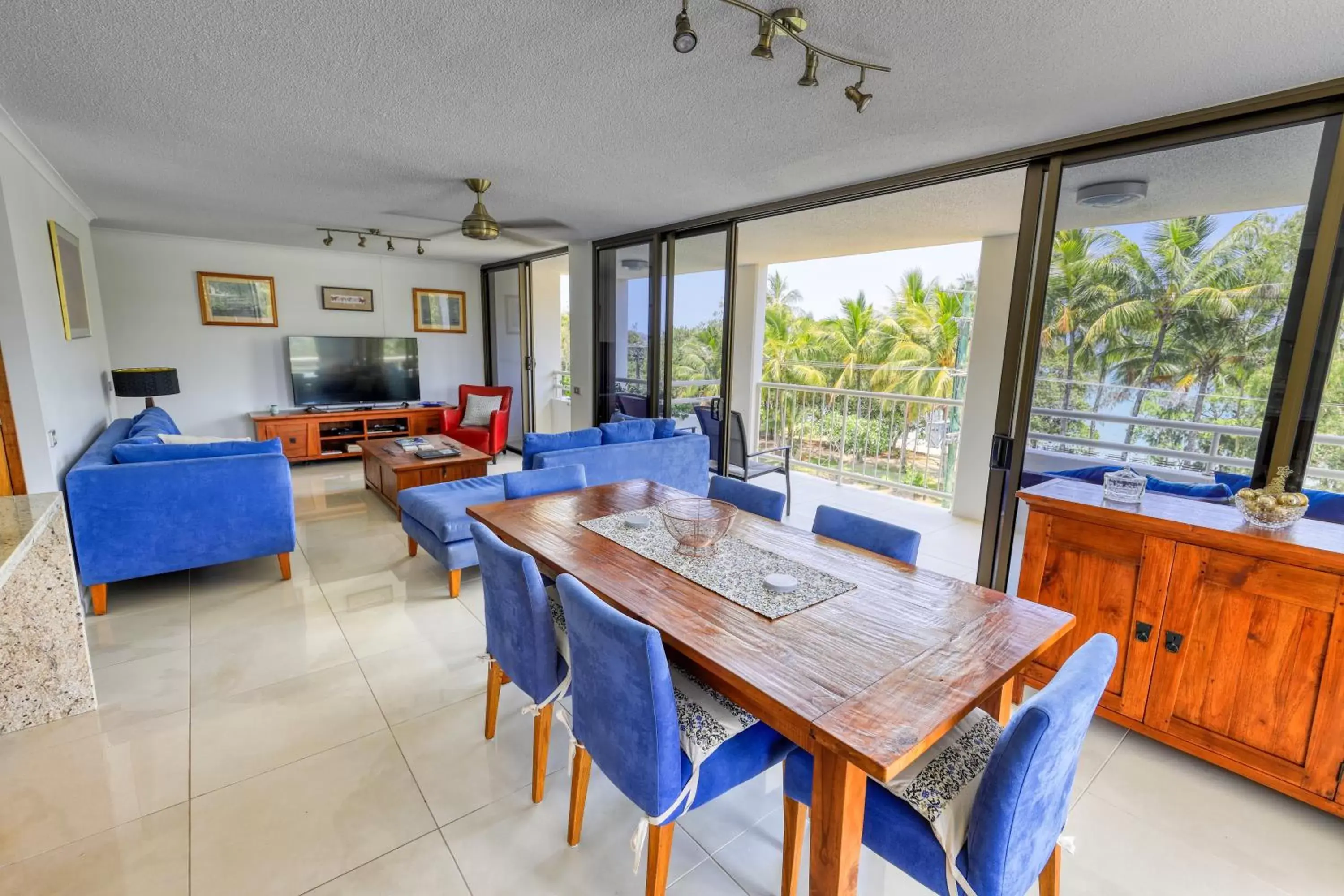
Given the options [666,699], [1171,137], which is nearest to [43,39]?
[666,699]

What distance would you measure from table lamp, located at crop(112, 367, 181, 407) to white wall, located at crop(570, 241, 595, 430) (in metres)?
3.28

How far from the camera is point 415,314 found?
277 inches

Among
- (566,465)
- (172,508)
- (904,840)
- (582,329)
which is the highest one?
(582,329)

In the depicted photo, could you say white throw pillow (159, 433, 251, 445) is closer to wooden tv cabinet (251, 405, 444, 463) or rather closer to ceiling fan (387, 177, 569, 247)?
ceiling fan (387, 177, 569, 247)

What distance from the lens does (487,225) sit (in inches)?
138

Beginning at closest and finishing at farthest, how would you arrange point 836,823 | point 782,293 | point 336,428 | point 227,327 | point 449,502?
point 836,823, point 449,502, point 227,327, point 336,428, point 782,293

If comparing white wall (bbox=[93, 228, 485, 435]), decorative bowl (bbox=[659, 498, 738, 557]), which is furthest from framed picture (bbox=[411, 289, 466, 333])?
decorative bowl (bbox=[659, 498, 738, 557])

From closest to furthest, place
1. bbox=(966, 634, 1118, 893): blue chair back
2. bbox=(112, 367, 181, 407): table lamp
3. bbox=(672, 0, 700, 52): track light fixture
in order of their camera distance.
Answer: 1. bbox=(966, 634, 1118, 893): blue chair back
2. bbox=(672, 0, 700, 52): track light fixture
3. bbox=(112, 367, 181, 407): table lamp

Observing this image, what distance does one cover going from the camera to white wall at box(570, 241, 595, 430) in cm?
550

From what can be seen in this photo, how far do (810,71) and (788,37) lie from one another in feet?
0.39

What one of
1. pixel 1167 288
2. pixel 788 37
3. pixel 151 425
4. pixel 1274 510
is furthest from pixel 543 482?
pixel 151 425

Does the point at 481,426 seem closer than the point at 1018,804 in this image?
No

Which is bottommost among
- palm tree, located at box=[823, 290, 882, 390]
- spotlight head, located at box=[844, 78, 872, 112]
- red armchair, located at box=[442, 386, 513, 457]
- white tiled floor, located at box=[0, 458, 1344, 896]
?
white tiled floor, located at box=[0, 458, 1344, 896]

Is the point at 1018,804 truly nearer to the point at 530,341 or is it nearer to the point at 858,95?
the point at 858,95
